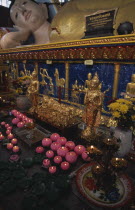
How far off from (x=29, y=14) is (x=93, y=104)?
731 cm

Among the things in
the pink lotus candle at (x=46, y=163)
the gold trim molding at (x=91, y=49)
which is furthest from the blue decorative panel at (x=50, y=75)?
the pink lotus candle at (x=46, y=163)

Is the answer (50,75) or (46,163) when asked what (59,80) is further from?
(46,163)

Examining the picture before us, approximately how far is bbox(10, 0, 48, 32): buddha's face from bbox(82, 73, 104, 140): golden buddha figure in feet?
22.2

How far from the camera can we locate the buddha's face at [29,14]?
319 inches

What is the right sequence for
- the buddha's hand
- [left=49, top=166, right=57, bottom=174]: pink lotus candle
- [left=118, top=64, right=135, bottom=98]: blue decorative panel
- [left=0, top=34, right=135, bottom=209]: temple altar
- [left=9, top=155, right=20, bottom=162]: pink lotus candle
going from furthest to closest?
the buddha's hand
[left=118, top=64, right=135, bottom=98]: blue decorative panel
[left=9, top=155, right=20, bottom=162]: pink lotus candle
[left=49, top=166, right=57, bottom=174]: pink lotus candle
[left=0, top=34, right=135, bottom=209]: temple altar

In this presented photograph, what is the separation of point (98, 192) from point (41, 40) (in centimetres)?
834

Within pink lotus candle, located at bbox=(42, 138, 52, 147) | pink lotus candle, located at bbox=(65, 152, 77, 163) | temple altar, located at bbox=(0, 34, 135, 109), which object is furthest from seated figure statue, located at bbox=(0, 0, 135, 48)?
pink lotus candle, located at bbox=(65, 152, 77, 163)

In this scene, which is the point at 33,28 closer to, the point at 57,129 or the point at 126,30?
the point at 126,30

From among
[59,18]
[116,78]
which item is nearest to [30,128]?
[116,78]

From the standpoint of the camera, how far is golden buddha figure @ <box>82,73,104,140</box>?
3135 millimetres

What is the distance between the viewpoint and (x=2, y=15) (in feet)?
33.0

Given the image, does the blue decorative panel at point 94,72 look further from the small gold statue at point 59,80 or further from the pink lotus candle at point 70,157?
the pink lotus candle at point 70,157

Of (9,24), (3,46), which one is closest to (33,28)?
(3,46)

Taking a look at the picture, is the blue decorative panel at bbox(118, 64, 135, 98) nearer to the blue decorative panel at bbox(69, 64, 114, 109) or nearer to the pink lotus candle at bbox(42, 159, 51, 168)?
the blue decorative panel at bbox(69, 64, 114, 109)
